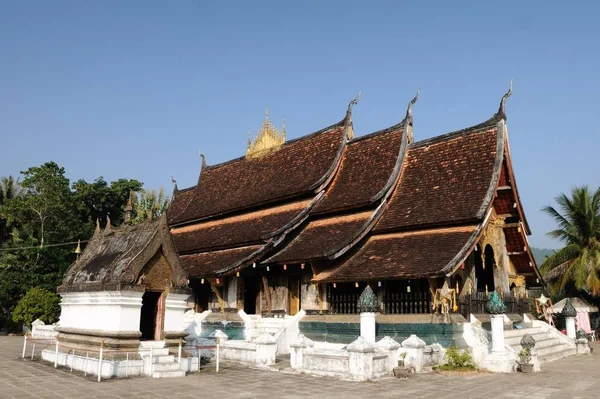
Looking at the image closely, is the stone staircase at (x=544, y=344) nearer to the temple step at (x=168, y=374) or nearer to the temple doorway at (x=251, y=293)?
the temple step at (x=168, y=374)

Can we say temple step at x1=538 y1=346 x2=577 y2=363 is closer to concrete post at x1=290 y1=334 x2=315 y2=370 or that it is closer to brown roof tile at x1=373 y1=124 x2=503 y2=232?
brown roof tile at x1=373 y1=124 x2=503 y2=232

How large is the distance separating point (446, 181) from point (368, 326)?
226 inches

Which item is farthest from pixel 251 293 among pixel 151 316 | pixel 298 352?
pixel 298 352

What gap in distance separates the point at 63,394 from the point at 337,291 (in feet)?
29.5

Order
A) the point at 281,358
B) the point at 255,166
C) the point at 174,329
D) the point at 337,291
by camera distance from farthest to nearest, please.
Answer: the point at 255,166 < the point at 337,291 < the point at 281,358 < the point at 174,329

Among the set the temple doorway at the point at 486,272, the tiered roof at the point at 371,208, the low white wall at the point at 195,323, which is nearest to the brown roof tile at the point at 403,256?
the tiered roof at the point at 371,208

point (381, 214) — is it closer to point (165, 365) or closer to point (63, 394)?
point (165, 365)

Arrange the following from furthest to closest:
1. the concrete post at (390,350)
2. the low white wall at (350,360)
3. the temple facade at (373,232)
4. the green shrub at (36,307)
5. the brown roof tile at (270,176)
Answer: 1. the green shrub at (36,307)
2. the brown roof tile at (270,176)
3. the temple facade at (373,232)
4. the concrete post at (390,350)
5. the low white wall at (350,360)

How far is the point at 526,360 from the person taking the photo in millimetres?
12445

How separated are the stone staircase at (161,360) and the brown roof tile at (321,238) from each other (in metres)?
5.65

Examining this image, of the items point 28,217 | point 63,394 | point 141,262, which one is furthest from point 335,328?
point 28,217

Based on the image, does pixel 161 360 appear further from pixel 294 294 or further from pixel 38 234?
pixel 38 234

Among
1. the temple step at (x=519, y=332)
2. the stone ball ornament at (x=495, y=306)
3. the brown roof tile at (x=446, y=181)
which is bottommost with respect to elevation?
the temple step at (x=519, y=332)

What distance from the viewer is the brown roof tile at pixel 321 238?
16297 millimetres
